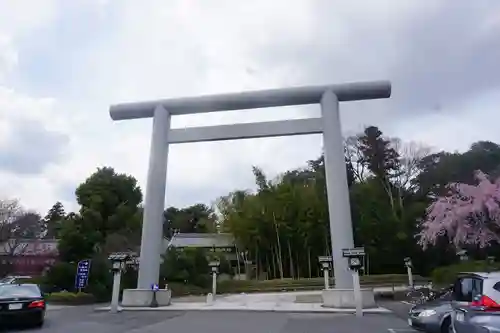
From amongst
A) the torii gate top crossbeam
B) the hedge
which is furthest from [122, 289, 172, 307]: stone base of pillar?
the torii gate top crossbeam

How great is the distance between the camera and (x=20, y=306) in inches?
341

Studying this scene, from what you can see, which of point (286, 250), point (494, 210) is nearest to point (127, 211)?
point (286, 250)

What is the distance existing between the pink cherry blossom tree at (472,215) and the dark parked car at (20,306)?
15.7 m

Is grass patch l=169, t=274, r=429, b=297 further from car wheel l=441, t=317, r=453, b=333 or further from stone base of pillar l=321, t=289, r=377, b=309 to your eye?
car wheel l=441, t=317, r=453, b=333

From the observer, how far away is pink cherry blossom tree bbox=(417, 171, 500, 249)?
16797 millimetres

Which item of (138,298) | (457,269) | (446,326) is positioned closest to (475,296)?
(446,326)

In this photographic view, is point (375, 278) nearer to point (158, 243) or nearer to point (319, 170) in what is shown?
point (319, 170)

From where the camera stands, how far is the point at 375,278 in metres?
29.0

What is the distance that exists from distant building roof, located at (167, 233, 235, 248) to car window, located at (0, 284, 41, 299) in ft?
80.8

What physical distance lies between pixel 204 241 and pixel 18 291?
28302mm

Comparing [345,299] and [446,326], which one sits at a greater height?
[345,299]

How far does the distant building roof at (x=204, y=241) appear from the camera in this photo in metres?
35.4

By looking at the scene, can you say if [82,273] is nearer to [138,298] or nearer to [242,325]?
[138,298]

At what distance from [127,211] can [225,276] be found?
1046 centimetres
